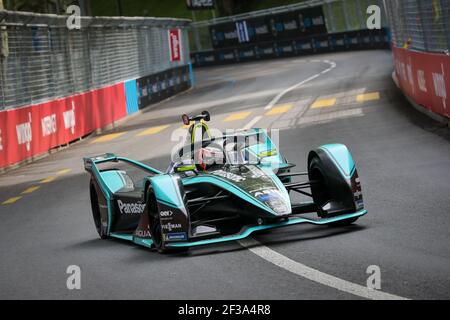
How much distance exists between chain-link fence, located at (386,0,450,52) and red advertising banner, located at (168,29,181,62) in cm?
1627

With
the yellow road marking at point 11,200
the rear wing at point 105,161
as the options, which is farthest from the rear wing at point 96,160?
the yellow road marking at point 11,200

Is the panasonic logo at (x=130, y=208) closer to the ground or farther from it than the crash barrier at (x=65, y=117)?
closer to the ground

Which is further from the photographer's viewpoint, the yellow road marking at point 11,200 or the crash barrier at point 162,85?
the crash barrier at point 162,85

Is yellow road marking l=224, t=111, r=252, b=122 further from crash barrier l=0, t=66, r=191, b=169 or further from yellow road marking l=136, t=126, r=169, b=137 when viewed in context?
crash barrier l=0, t=66, r=191, b=169

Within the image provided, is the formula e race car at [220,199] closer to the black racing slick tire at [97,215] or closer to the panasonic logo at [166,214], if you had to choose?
the panasonic logo at [166,214]

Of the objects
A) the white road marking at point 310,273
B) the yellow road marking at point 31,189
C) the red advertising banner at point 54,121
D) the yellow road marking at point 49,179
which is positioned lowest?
the white road marking at point 310,273

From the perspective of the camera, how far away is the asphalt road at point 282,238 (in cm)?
767

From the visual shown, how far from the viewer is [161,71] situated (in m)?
37.7

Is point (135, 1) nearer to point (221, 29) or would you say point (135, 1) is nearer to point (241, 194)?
point (221, 29)

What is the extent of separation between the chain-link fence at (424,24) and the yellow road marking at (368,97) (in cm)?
189

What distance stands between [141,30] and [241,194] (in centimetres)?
2731

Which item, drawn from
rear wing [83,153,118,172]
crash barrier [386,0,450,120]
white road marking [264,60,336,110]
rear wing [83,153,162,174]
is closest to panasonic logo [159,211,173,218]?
rear wing [83,153,162,174]

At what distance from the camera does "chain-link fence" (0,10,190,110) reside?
73.5 ft
